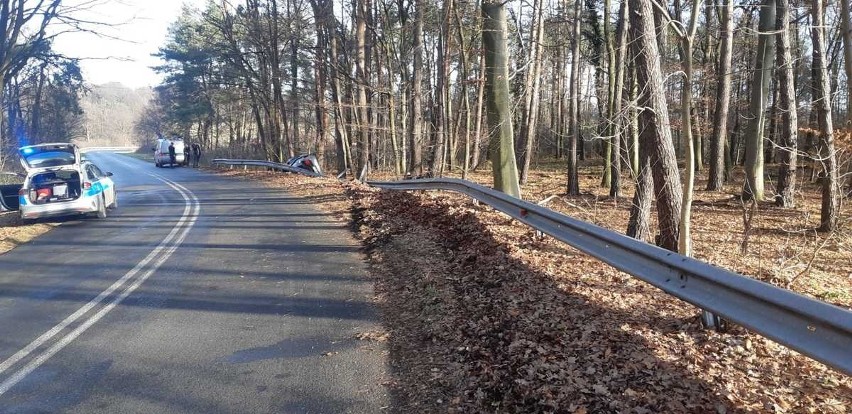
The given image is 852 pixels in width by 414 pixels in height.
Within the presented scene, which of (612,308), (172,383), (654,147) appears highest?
(654,147)

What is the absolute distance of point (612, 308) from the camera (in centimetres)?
519

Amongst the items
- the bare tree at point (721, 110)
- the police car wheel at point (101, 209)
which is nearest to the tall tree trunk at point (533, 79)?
the bare tree at point (721, 110)

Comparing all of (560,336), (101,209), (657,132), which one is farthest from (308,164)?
(560,336)

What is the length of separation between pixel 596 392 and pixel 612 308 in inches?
62.4

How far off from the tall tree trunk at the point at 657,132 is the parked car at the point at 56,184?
12.7 metres

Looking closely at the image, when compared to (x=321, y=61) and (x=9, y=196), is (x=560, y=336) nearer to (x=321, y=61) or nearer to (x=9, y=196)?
A: (x=9, y=196)

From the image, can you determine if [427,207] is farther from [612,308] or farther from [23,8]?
[23,8]

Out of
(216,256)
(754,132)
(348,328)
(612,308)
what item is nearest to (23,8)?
(216,256)

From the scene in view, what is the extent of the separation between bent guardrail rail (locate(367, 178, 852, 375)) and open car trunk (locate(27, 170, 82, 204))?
1272 cm

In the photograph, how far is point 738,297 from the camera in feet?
11.8

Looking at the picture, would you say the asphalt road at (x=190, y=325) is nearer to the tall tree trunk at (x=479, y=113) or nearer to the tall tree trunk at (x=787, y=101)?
the tall tree trunk at (x=479, y=113)

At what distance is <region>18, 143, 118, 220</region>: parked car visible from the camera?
44.0ft

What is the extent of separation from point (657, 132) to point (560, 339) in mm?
3904

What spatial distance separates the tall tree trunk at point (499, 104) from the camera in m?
10.9
